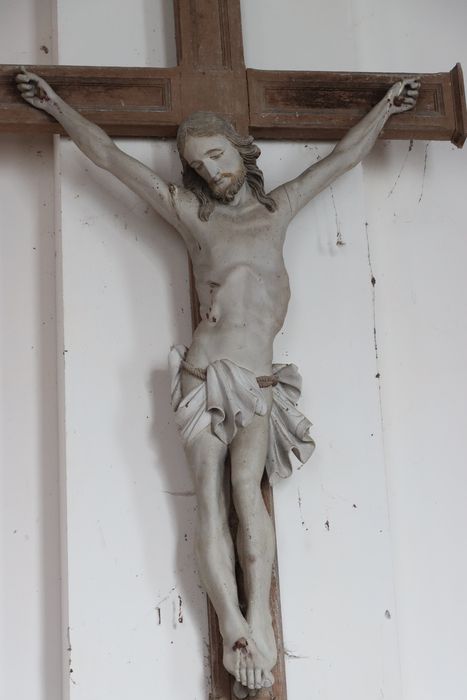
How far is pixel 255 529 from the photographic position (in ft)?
7.36

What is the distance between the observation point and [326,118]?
256 cm

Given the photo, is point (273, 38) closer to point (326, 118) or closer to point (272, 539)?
point (326, 118)

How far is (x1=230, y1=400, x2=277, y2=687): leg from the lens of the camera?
220 cm

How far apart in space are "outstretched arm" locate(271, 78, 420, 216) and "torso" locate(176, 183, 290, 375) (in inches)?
3.2

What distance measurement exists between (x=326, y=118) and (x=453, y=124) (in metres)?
0.27

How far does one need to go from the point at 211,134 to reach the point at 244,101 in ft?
0.60

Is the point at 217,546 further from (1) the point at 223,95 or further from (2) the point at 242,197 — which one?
(1) the point at 223,95

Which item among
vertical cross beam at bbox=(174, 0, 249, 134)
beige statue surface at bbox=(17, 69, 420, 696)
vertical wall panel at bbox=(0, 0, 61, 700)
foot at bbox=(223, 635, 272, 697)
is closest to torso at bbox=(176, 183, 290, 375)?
beige statue surface at bbox=(17, 69, 420, 696)

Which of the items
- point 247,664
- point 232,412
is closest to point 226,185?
point 232,412

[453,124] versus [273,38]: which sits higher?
[273,38]

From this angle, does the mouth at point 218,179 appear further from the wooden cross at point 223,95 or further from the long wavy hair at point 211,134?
the wooden cross at point 223,95

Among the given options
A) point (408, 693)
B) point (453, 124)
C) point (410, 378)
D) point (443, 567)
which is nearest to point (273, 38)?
point (453, 124)

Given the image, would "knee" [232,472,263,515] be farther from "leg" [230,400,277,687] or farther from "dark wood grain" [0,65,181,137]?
"dark wood grain" [0,65,181,137]

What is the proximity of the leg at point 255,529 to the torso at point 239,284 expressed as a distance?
13cm
